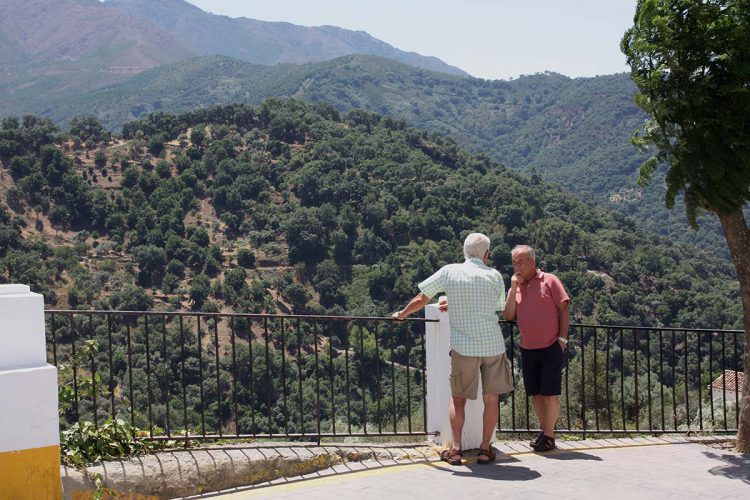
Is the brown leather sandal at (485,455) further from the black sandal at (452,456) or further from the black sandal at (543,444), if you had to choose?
the black sandal at (543,444)

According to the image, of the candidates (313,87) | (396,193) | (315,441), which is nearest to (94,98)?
(313,87)

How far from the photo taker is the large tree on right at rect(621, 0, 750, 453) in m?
4.90

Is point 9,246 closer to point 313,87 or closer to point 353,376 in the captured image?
point 353,376

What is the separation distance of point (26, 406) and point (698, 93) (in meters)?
4.29

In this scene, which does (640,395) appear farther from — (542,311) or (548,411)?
(542,311)

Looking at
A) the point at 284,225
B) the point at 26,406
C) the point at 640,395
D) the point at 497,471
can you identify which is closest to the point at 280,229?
the point at 284,225

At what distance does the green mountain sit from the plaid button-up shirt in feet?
296

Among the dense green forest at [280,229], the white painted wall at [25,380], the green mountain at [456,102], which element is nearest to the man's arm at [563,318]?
the white painted wall at [25,380]

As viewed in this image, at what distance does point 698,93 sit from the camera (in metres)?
4.94

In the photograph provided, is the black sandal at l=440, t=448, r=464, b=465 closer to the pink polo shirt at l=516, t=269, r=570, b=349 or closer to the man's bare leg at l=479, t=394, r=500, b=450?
the man's bare leg at l=479, t=394, r=500, b=450

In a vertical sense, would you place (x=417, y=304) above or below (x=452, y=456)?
above

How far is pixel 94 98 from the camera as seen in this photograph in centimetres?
16088

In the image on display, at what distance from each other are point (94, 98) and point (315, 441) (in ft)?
552

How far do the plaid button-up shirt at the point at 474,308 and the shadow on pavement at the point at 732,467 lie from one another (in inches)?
61.5
